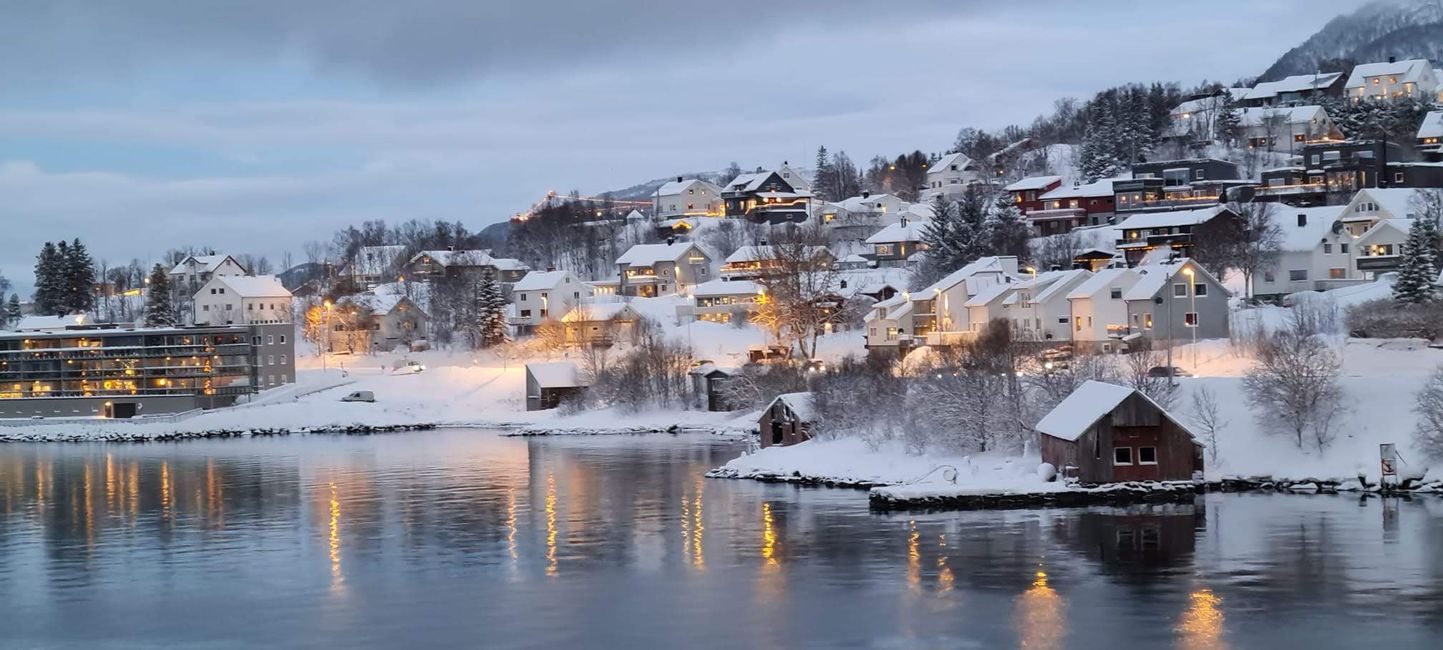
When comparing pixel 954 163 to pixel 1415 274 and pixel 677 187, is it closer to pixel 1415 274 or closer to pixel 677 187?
pixel 677 187

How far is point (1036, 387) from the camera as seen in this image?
36.1 meters

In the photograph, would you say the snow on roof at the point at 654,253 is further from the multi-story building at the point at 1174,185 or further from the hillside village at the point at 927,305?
the multi-story building at the point at 1174,185

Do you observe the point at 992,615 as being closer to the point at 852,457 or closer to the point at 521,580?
the point at 521,580

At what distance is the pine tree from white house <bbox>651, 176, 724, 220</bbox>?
59.5 meters

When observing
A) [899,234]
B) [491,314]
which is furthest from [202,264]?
[899,234]

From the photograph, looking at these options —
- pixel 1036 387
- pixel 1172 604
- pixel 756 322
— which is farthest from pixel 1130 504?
pixel 756 322

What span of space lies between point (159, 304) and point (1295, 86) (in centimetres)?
7527

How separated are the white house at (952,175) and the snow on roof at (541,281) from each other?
1375 inches

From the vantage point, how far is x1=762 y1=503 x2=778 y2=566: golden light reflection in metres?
24.4

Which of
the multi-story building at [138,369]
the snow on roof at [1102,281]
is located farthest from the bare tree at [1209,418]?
the multi-story building at [138,369]

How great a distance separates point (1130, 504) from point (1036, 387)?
7.11 m

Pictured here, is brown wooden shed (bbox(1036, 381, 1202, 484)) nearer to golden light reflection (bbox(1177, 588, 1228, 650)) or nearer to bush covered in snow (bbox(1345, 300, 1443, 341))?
golden light reflection (bbox(1177, 588, 1228, 650))

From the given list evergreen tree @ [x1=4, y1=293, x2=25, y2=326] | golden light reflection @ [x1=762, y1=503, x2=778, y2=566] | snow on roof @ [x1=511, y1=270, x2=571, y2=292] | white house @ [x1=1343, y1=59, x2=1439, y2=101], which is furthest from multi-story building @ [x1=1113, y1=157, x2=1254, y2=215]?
evergreen tree @ [x1=4, y1=293, x2=25, y2=326]

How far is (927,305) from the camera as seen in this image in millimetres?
61594
